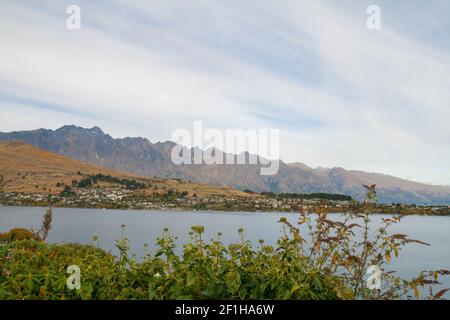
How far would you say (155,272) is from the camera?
19.4 feet

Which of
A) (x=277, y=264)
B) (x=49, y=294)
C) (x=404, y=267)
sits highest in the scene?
(x=277, y=264)

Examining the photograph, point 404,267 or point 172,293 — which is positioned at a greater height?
point 172,293

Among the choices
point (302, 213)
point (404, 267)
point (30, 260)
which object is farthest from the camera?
point (404, 267)

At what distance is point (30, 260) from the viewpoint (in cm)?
703

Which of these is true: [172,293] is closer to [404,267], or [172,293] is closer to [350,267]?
[350,267]

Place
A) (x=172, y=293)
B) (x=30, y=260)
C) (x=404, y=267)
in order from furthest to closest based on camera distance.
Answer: (x=404, y=267) → (x=30, y=260) → (x=172, y=293)
